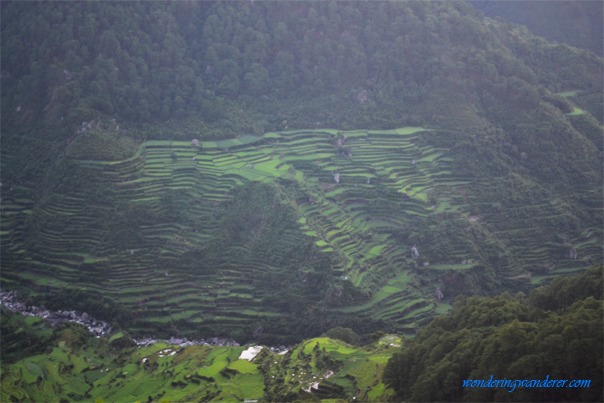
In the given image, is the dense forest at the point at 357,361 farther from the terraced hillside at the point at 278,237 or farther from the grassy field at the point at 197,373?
the terraced hillside at the point at 278,237

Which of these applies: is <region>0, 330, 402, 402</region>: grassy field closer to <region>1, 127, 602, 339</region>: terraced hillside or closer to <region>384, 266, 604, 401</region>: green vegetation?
<region>384, 266, 604, 401</region>: green vegetation

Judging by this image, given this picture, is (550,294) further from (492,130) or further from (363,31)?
(363,31)

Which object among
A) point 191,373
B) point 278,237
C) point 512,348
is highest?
point 512,348

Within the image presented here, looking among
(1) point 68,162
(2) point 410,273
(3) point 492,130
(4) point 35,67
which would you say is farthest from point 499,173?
(4) point 35,67

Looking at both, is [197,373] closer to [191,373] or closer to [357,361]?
[191,373]

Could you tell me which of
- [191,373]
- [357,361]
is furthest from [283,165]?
[357,361]

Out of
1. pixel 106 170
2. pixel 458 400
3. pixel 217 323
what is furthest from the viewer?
pixel 106 170
